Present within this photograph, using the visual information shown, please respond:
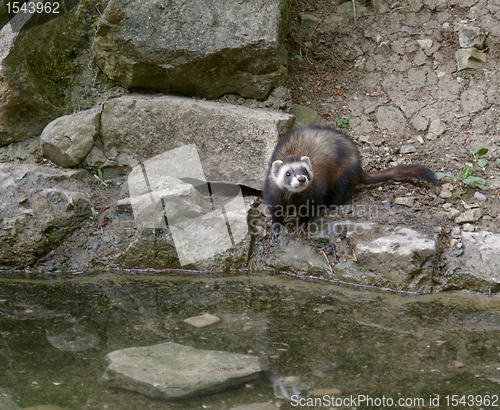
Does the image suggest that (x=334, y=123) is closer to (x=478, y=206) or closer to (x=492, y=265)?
(x=478, y=206)

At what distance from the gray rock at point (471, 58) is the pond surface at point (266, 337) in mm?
2723

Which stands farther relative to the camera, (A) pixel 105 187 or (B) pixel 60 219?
(A) pixel 105 187

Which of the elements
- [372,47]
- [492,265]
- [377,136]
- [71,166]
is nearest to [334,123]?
[377,136]

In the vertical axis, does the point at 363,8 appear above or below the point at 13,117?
above

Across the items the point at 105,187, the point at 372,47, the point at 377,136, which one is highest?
the point at 372,47

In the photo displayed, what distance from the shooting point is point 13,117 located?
4938mm

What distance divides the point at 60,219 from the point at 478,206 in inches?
141

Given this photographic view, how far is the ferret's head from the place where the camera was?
4164 mm

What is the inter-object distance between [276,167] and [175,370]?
2.12 metres

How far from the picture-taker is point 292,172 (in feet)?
13.8

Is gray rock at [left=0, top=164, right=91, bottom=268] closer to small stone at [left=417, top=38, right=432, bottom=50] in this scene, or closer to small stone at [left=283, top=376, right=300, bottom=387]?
small stone at [left=283, top=376, right=300, bottom=387]

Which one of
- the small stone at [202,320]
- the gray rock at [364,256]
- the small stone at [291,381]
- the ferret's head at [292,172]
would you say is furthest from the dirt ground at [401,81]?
the small stone at [291,381]

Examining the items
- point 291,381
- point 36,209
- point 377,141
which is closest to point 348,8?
point 377,141

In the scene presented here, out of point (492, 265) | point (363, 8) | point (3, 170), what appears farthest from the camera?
point (363, 8)
